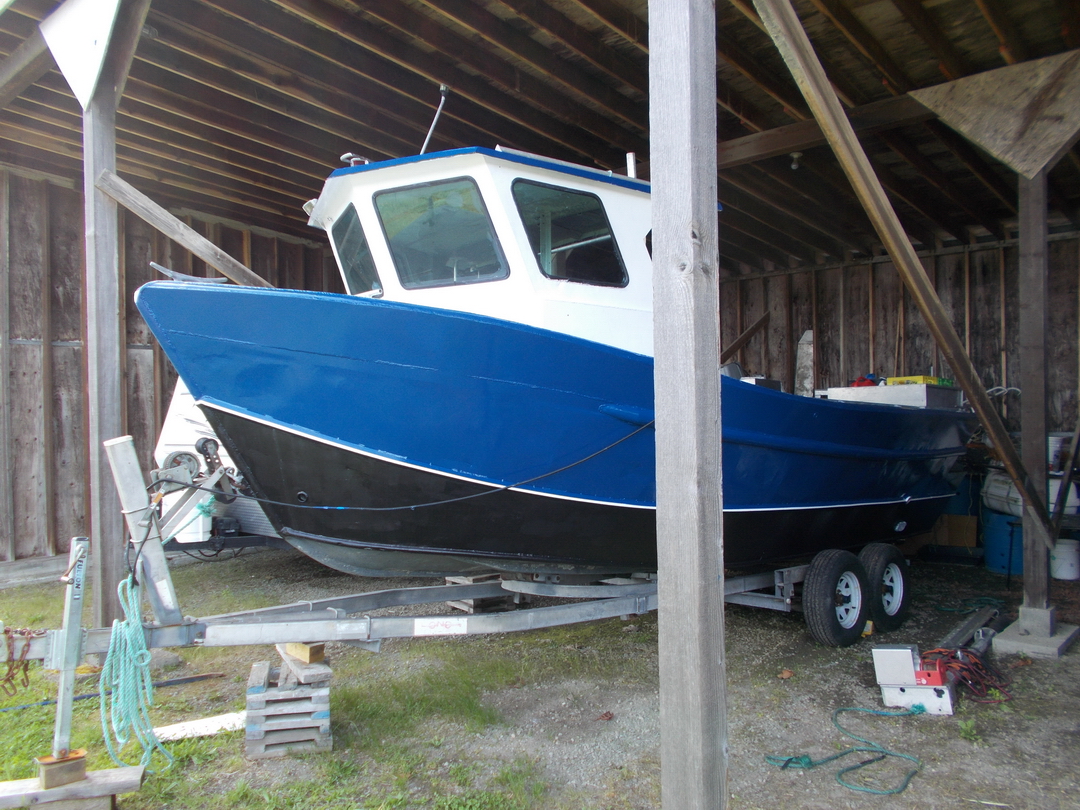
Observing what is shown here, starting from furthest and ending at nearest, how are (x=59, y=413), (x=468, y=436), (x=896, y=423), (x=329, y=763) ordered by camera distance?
(x=59, y=413), (x=896, y=423), (x=468, y=436), (x=329, y=763)

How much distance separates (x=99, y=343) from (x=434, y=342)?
91.4 inches

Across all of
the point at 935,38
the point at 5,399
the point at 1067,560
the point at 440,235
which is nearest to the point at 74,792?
the point at 440,235

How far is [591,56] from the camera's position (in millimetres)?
5070

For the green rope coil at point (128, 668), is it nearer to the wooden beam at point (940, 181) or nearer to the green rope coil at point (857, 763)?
the green rope coil at point (857, 763)

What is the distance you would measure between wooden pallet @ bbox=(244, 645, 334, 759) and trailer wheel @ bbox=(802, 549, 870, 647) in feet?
9.82

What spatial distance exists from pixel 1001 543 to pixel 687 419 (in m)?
6.78

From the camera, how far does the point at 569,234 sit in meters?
3.92

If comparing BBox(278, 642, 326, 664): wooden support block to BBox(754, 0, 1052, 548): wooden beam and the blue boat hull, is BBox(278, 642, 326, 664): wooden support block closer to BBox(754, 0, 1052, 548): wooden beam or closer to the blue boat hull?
the blue boat hull

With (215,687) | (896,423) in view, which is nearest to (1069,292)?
(896,423)

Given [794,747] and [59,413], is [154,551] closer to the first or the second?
[794,747]

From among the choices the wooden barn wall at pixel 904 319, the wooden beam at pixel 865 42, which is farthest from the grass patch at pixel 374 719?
the wooden barn wall at pixel 904 319

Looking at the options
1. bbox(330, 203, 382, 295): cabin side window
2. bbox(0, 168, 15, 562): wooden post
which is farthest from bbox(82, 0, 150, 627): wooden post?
bbox(0, 168, 15, 562): wooden post

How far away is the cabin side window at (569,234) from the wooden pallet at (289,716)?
2.35m

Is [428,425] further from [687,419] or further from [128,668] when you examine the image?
[687,419]
